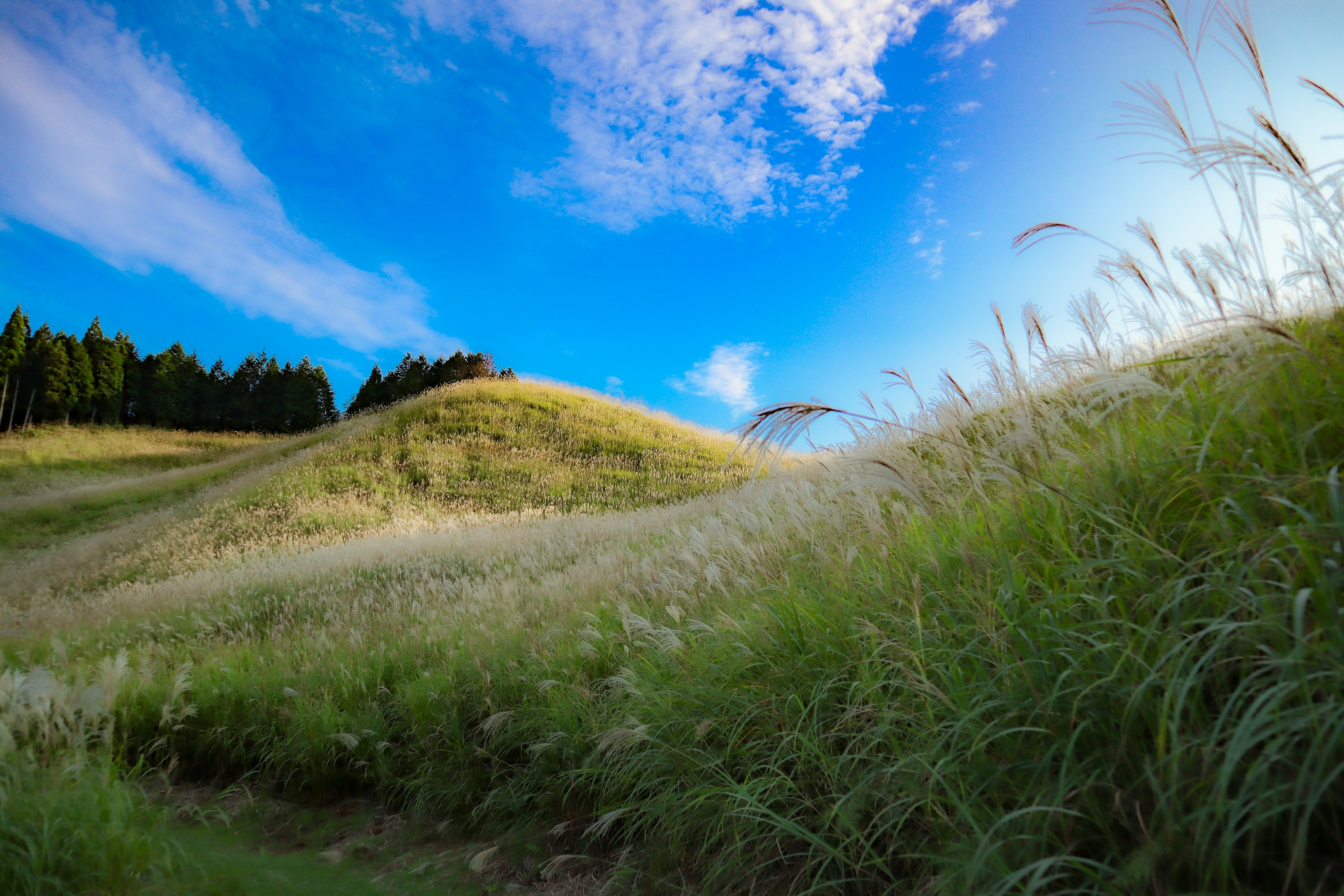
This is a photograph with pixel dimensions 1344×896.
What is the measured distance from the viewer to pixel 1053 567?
7.66 ft

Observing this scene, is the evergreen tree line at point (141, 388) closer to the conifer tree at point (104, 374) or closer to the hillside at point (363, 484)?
the conifer tree at point (104, 374)

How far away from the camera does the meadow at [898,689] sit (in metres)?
1.51

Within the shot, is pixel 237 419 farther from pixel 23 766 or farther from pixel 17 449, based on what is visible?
pixel 23 766

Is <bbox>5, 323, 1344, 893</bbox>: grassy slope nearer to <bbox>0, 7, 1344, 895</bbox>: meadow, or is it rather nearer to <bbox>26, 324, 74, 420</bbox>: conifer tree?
<bbox>0, 7, 1344, 895</bbox>: meadow

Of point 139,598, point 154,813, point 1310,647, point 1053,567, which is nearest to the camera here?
point 1310,647

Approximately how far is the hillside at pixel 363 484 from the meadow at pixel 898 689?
11.8 metres

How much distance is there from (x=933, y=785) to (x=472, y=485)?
20524mm

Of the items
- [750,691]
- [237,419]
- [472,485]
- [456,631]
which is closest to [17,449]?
[237,419]

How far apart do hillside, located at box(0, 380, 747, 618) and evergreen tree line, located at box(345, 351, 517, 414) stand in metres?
15.7

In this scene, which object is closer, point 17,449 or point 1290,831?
point 1290,831

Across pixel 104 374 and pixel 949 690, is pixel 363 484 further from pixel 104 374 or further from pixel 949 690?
pixel 104 374

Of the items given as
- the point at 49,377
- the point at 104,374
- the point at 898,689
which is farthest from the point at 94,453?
the point at 898,689

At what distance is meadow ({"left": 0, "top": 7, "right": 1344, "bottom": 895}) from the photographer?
4.94 feet

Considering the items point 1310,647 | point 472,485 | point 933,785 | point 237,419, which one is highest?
point 237,419
